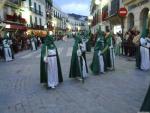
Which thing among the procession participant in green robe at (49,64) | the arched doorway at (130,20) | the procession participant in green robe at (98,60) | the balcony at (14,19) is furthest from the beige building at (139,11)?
the balcony at (14,19)

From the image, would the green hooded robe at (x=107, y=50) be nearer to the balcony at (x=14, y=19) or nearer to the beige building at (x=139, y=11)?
the beige building at (x=139, y=11)

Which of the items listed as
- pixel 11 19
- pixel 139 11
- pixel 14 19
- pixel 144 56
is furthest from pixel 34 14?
pixel 144 56

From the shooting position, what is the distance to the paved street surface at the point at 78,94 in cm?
744

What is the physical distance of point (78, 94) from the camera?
8875 mm

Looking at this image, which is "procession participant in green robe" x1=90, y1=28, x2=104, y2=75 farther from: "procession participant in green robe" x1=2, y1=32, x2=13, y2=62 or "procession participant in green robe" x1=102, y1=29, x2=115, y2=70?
"procession participant in green robe" x1=2, y1=32, x2=13, y2=62

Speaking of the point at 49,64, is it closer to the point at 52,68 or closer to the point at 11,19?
the point at 52,68

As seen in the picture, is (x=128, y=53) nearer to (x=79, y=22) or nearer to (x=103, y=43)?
(x=103, y=43)

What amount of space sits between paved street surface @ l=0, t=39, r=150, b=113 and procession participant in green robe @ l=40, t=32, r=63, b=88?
270mm

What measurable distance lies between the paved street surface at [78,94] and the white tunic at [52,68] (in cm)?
26

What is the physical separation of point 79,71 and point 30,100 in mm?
2935

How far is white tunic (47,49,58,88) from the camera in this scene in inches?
389

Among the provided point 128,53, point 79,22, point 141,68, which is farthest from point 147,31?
point 79,22

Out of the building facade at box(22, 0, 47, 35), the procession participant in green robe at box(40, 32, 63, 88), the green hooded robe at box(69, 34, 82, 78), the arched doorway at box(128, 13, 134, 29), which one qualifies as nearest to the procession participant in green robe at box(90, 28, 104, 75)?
the green hooded robe at box(69, 34, 82, 78)

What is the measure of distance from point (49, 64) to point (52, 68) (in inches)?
5.9
